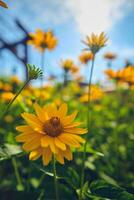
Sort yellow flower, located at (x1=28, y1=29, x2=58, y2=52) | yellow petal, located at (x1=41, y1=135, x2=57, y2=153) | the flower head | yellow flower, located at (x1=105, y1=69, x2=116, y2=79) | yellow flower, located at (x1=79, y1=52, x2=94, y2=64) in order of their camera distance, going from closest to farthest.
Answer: yellow petal, located at (x1=41, y1=135, x2=57, y2=153), the flower head, yellow flower, located at (x1=28, y1=29, x2=58, y2=52), yellow flower, located at (x1=105, y1=69, x2=116, y2=79), yellow flower, located at (x1=79, y1=52, x2=94, y2=64)

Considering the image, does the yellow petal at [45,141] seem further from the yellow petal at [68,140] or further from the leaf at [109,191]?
the leaf at [109,191]

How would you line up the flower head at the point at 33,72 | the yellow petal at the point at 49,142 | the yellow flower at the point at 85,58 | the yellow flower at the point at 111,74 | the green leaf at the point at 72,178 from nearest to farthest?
the yellow petal at the point at 49,142
the flower head at the point at 33,72
the green leaf at the point at 72,178
the yellow flower at the point at 111,74
the yellow flower at the point at 85,58

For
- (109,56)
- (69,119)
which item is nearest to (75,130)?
(69,119)

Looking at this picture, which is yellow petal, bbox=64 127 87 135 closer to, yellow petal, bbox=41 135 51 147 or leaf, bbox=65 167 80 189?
yellow petal, bbox=41 135 51 147

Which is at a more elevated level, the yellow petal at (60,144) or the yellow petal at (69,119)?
the yellow petal at (69,119)

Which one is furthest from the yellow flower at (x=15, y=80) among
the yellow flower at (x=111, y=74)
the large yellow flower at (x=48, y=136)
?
the large yellow flower at (x=48, y=136)

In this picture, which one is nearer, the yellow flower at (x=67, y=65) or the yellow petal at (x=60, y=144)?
the yellow petal at (x=60, y=144)

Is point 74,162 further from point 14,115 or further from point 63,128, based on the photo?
point 63,128

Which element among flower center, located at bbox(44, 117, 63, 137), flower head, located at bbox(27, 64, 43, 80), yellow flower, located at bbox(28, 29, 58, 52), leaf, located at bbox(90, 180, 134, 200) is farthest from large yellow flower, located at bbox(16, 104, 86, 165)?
yellow flower, located at bbox(28, 29, 58, 52)

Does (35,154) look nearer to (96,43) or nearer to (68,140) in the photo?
(68,140)
